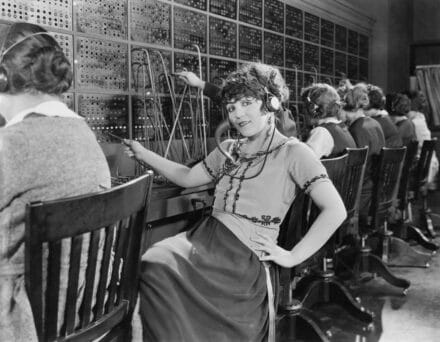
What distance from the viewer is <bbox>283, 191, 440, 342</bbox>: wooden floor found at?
112 inches

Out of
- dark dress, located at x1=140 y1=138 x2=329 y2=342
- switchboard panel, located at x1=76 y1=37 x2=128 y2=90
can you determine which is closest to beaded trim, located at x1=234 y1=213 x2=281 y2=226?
dark dress, located at x1=140 y1=138 x2=329 y2=342

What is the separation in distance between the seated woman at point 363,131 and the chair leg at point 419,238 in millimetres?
830

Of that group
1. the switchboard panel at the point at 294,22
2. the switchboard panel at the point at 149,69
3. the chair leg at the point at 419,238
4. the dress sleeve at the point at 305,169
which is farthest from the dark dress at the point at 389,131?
the dress sleeve at the point at 305,169

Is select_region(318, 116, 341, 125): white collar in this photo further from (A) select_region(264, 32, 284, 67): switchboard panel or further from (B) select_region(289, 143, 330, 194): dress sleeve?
(B) select_region(289, 143, 330, 194): dress sleeve

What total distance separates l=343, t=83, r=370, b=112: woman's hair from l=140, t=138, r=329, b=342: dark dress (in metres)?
Answer: 2.25

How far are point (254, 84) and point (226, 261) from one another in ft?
2.00

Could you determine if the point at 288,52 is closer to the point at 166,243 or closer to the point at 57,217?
the point at 166,243

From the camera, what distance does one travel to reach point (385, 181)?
3434 mm

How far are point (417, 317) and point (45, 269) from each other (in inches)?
96.1

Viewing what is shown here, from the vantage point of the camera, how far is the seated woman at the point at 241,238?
1.57 m

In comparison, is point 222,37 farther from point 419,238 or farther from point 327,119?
point 419,238

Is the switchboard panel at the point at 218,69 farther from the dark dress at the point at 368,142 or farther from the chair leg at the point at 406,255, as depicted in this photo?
the chair leg at the point at 406,255

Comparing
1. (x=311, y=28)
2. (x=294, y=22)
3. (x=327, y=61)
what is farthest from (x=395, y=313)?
(x=327, y=61)

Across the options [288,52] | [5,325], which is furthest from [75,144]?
[288,52]
